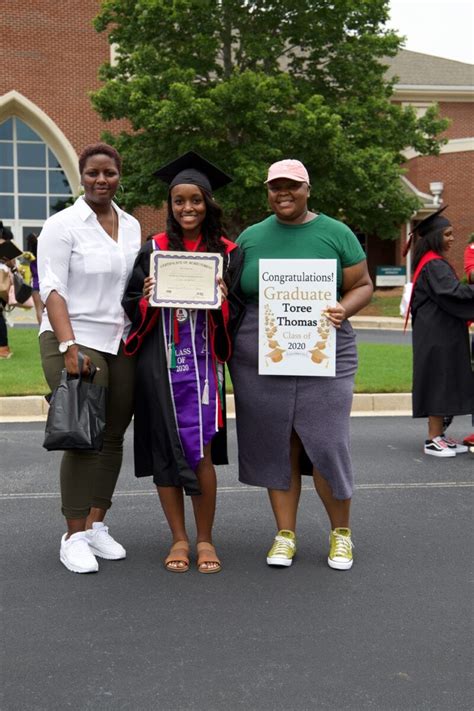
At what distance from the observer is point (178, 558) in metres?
4.13

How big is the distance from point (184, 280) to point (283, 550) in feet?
4.89

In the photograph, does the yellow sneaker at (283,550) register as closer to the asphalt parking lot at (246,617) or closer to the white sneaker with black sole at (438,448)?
the asphalt parking lot at (246,617)

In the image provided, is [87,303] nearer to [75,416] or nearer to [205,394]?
[75,416]

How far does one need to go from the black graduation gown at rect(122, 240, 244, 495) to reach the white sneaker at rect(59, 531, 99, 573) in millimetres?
482

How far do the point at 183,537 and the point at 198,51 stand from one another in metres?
21.1

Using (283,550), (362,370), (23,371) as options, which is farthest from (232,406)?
(283,550)

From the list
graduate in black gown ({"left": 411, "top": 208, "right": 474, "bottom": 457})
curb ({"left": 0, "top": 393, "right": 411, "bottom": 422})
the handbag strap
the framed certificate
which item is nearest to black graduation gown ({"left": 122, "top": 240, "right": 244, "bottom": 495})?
the framed certificate

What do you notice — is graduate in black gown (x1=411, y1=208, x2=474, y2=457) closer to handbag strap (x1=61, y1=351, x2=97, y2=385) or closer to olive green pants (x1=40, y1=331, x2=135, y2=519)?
olive green pants (x1=40, y1=331, x2=135, y2=519)

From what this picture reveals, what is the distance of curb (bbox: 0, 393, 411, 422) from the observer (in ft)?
29.0

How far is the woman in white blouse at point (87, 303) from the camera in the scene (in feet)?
12.9

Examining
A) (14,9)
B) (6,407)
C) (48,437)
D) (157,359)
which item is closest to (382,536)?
(157,359)

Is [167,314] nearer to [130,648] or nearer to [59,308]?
[59,308]

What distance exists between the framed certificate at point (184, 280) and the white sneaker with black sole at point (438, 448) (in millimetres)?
3791

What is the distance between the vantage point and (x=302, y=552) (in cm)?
446
